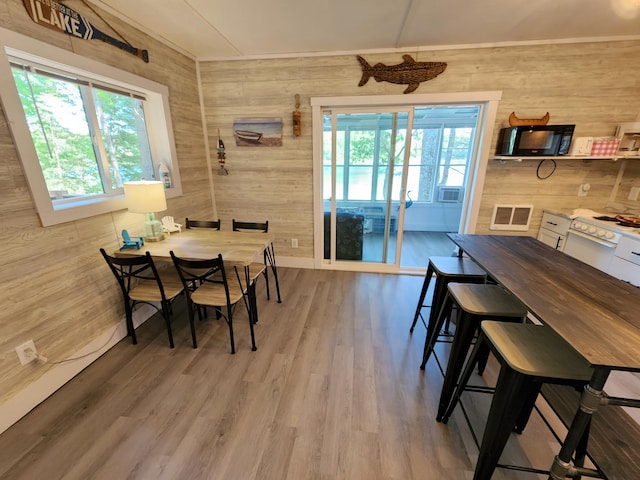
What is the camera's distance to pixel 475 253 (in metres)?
1.66

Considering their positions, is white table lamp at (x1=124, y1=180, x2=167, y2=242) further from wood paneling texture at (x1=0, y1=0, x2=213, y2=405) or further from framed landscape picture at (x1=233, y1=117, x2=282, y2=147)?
framed landscape picture at (x1=233, y1=117, x2=282, y2=147)

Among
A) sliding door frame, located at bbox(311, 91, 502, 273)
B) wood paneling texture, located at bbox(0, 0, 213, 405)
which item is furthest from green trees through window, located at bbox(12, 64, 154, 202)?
sliding door frame, located at bbox(311, 91, 502, 273)

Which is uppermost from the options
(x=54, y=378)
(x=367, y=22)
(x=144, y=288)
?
(x=367, y=22)

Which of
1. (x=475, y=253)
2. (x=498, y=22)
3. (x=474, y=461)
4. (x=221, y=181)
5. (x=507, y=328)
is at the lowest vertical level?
(x=474, y=461)

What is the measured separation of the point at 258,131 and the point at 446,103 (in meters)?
2.17

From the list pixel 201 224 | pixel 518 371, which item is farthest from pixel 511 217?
pixel 201 224

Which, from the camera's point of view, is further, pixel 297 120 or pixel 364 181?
pixel 364 181

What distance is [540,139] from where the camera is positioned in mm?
2592

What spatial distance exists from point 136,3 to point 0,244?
1.93 metres

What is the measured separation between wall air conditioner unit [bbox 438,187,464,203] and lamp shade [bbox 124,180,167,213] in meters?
5.12

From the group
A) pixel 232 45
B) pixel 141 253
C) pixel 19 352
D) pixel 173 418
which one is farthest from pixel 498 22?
pixel 19 352

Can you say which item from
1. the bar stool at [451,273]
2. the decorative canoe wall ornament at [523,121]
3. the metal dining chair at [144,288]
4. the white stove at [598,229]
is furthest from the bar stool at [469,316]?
the decorative canoe wall ornament at [523,121]

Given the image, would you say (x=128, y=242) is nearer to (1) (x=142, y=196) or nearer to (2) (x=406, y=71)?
(1) (x=142, y=196)

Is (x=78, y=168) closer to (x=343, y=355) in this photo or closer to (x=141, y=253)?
(x=141, y=253)
